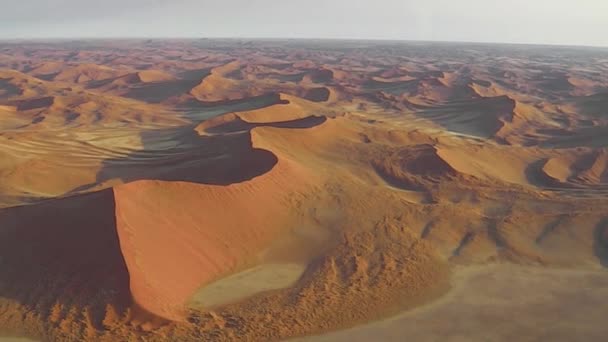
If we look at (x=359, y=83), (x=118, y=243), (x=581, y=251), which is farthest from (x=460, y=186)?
(x=359, y=83)

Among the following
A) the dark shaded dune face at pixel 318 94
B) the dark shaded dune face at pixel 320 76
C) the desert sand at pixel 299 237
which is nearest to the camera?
the desert sand at pixel 299 237

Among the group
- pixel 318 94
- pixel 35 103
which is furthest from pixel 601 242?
pixel 35 103

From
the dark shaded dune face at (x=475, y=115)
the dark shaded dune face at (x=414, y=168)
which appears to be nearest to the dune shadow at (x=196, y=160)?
the dark shaded dune face at (x=414, y=168)

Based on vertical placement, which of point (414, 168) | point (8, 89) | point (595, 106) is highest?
point (414, 168)

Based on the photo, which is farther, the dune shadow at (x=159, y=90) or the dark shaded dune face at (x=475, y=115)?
the dune shadow at (x=159, y=90)

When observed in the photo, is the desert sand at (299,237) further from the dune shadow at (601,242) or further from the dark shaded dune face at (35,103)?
the dark shaded dune face at (35,103)

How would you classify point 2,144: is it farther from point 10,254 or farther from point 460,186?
point 460,186

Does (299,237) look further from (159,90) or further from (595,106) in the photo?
(159,90)

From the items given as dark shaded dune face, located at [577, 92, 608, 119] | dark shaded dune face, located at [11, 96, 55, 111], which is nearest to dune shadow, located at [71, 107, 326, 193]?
dark shaded dune face, located at [11, 96, 55, 111]
